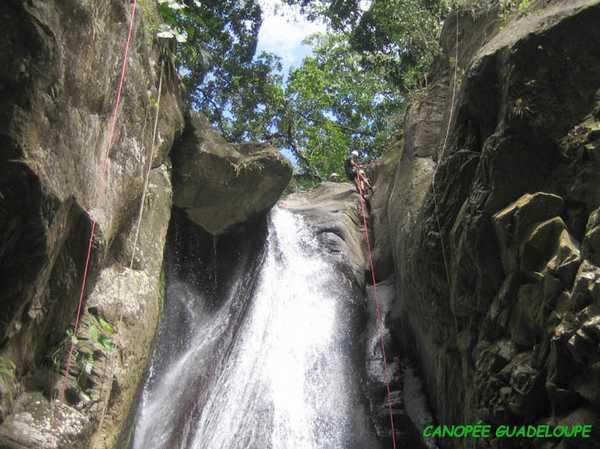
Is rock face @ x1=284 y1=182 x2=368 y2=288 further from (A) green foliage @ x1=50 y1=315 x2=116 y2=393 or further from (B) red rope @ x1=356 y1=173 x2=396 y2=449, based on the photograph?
(A) green foliage @ x1=50 y1=315 x2=116 y2=393

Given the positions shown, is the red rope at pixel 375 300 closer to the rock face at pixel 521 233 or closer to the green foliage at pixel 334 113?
the rock face at pixel 521 233

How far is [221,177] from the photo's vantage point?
36.0 ft

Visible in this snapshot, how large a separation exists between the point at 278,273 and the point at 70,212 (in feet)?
23.5

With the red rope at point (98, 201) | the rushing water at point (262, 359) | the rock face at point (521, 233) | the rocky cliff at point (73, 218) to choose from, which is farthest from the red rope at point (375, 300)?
the red rope at point (98, 201)

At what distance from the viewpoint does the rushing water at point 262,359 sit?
27.2ft

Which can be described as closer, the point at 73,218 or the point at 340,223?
the point at 73,218

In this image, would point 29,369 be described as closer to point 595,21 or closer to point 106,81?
point 106,81

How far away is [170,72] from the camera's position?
8742mm

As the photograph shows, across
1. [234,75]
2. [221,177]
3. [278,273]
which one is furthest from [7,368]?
[234,75]

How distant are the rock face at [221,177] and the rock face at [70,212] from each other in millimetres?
2890

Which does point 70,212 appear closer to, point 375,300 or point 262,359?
point 262,359

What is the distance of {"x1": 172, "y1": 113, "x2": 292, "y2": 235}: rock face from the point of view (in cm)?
1052

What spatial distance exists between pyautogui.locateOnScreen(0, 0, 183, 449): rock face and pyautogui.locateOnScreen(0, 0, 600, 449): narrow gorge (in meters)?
0.02

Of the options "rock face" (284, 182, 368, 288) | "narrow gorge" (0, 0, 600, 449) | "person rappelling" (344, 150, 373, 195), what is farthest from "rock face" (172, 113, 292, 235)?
"person rappelling" (344, 150, 373, 195)
